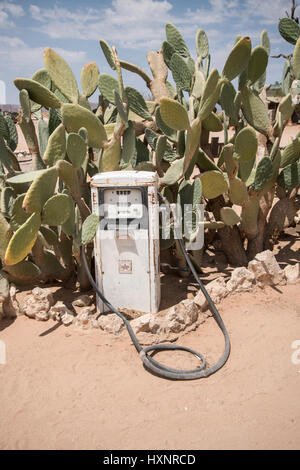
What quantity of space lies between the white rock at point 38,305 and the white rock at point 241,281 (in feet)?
4.02

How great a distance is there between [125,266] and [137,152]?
1.05 m

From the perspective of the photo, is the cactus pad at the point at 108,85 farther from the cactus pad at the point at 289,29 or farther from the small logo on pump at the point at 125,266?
the cactus pad at the point at 289,29

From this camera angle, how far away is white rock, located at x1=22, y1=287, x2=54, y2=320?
2.57 m

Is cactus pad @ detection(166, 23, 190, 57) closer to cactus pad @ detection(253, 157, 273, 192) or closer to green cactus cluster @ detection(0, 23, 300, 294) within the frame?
green cactus cluster @ detection(0, 23, 300, 294)

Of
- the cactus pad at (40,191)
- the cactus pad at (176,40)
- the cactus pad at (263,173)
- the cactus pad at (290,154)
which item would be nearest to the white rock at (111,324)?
the cactus pad at (40,191)

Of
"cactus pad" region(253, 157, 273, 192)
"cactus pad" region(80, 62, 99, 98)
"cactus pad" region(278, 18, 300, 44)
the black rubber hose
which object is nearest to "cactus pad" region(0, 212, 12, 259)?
the black rubber hose

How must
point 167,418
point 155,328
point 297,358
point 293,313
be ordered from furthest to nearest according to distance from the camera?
point 293,313 → point 155,328 → point 297,358 → point 167,418

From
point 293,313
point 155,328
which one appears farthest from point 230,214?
point 155,328

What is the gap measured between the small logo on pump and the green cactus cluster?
28cm

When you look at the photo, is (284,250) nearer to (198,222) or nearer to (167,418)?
(198,222)

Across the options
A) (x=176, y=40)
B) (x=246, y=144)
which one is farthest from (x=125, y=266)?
(x=176, y=40)

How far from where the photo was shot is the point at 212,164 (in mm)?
3150

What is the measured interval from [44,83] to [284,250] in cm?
253
